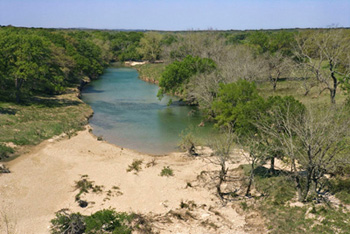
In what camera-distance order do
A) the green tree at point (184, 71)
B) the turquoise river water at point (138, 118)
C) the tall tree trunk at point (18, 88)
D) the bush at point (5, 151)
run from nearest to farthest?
1. the bush at point (5, 151)
2. the turquoise river water at point (138, 118)
3. the tall tree trunk at point (18, 88)
4. the green tree at point (184, 71)

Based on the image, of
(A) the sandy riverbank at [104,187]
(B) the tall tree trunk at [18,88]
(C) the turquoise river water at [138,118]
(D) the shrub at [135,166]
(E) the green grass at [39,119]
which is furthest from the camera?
(B) the tall tree trunk at [18,88]

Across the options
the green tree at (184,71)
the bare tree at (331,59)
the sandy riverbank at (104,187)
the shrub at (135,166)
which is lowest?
the sandy riverbank at (104,187)

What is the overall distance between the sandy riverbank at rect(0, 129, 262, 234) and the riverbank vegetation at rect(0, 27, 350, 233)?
176 cm

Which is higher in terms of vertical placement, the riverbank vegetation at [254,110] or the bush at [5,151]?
the riverbank vegetation at [254,110]

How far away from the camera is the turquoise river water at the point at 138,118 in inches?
1341

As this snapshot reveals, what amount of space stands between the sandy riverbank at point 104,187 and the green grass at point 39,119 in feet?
7.55

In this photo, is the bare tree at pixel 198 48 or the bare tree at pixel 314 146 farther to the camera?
the bare tree at pixel 198 48

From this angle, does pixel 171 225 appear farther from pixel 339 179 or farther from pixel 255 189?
pixel 339 179

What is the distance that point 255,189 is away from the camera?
2217cm

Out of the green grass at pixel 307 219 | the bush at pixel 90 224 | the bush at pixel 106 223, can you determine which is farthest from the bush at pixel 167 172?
the green grass at pixel 307 219

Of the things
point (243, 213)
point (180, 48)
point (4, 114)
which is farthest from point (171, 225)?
point (180, 48)

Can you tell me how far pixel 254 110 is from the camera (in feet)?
80.6

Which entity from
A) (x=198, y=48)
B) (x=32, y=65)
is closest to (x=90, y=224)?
(x=32, y=65)

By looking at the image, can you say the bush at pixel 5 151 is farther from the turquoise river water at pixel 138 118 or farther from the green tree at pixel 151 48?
the green tree at pixel 151 48
